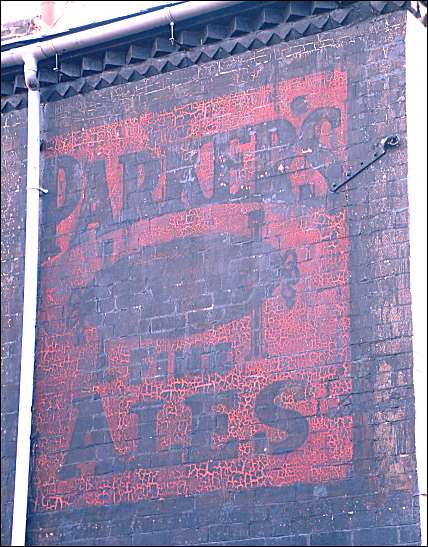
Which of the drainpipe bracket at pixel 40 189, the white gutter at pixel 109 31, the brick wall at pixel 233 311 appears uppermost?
the white gutter at pixel 109 31

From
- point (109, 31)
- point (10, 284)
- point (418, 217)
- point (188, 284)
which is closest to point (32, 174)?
point (10, 284)

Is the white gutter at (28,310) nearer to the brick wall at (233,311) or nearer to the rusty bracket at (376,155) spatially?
the brick wall at (233,311)

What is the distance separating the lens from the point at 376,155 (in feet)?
60.3

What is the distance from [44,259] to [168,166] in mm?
1971

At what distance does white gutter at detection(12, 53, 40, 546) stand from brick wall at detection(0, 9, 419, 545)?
29cm

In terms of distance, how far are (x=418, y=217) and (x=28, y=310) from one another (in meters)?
4.94

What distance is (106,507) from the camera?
740 inches

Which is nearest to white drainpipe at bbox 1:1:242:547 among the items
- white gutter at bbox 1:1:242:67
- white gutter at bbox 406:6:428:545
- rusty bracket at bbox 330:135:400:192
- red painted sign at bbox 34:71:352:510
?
white gutter at bbox 1:1:242:67

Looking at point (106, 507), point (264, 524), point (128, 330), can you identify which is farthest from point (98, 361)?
point (264, 524)

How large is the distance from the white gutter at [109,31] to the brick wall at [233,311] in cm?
69

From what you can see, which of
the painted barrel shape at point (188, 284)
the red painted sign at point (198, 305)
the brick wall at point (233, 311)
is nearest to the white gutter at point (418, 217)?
the brick wall at point (233, 311)

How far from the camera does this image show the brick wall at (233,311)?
17.7 m

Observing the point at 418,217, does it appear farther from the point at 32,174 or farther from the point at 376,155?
the point at 32,174

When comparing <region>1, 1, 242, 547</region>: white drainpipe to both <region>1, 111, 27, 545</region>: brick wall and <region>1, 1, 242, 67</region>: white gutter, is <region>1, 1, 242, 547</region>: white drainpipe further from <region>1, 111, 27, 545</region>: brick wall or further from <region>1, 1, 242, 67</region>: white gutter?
<region>1, 111, 27, 545</region>: brick wall
